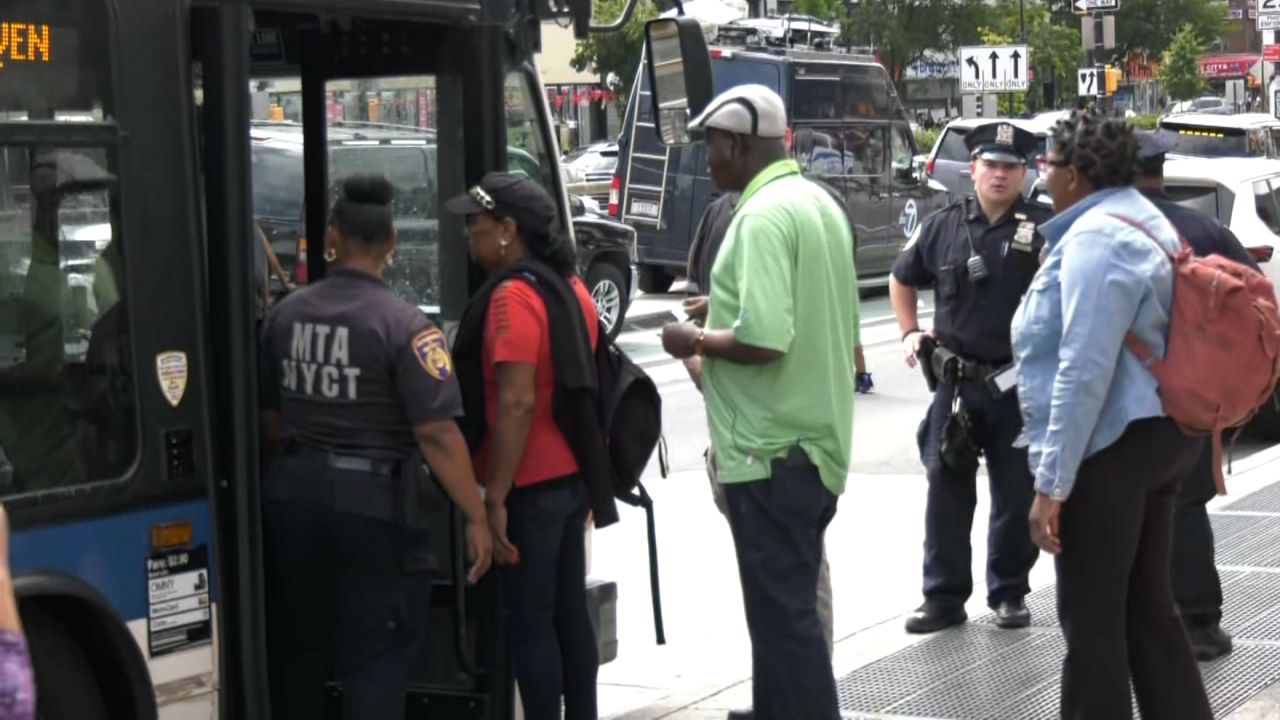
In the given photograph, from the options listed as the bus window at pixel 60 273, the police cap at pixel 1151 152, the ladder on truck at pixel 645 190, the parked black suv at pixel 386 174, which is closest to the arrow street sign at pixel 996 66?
the ladder on truck at pixel 645 190

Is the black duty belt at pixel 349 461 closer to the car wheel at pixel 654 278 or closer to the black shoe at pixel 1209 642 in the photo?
the black shoe at pixel 1209 642

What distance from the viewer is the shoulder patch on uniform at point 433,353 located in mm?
4859

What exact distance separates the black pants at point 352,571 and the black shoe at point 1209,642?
3121 millimetres

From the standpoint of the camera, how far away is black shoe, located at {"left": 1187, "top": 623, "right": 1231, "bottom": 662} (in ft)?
22.6

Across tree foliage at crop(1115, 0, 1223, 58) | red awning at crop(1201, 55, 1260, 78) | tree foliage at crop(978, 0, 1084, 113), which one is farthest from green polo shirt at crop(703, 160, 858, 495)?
red awning at crop(1201, 55, 1260, 78)

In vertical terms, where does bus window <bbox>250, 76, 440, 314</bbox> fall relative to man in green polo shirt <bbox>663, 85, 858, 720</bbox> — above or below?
above

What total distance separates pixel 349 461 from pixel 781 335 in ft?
3.76

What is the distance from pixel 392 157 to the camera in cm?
580

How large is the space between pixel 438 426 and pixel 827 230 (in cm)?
119

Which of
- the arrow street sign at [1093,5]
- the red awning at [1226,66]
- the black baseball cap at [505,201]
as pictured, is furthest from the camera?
the red awning at [1226,66]

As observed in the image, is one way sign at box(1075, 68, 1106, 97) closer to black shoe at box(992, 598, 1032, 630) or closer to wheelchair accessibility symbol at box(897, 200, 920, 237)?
wheelchair accessibility symbol at box(897, 200, 920, 237)

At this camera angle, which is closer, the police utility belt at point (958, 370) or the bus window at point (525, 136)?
the bus window at point (525, 136)

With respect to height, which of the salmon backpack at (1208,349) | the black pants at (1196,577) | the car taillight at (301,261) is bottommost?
the black pants at (1196,577)

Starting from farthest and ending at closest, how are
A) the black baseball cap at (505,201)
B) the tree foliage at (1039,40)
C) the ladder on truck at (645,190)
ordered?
the tree foliage at (1039,40)
the ladder on truck at (645,190)
the black baseball cap at (505,201)
